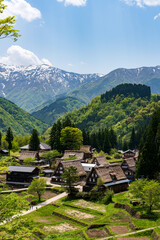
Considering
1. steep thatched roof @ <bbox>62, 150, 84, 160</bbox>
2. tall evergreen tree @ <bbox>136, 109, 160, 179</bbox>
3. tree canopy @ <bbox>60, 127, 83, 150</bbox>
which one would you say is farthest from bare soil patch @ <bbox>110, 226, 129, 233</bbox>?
tree canopy @ <bbox>60, 127, 83, 150</bbox>

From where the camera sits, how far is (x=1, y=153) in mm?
108125

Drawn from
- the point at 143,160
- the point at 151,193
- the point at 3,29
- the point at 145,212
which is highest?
the point at 3,29

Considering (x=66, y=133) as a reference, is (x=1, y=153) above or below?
below

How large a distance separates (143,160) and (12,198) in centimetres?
4443

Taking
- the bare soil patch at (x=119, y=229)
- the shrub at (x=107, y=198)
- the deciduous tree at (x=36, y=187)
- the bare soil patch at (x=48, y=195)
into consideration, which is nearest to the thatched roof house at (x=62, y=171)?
the bare soil patch at (x=48, y=195)

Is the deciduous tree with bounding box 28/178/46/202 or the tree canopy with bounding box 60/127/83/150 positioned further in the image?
the tree canopy with bounding box 60/127/83/150

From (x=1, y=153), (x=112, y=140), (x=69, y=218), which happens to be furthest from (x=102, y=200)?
(x=112, y=140)

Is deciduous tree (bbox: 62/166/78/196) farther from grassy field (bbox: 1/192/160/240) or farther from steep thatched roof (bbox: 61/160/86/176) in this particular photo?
steep thatched roof (bbox: 61/160/86/176)

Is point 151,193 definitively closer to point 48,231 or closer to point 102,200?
point 102,200

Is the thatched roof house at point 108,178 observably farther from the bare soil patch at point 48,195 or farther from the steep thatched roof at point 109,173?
the bare soil patch at point 48,195

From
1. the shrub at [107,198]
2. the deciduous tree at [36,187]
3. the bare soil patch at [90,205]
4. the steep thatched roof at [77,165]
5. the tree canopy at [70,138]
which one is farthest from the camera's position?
the tree canopy at [70,138]

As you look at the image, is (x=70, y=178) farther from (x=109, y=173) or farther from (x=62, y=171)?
(x=62, y=171)

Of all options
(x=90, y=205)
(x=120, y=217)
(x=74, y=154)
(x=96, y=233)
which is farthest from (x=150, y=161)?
(x=74, y=154)

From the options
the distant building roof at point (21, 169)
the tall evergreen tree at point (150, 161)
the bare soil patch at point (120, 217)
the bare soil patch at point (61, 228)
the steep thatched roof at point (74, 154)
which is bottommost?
the bare soil patch at point (61, 228)
